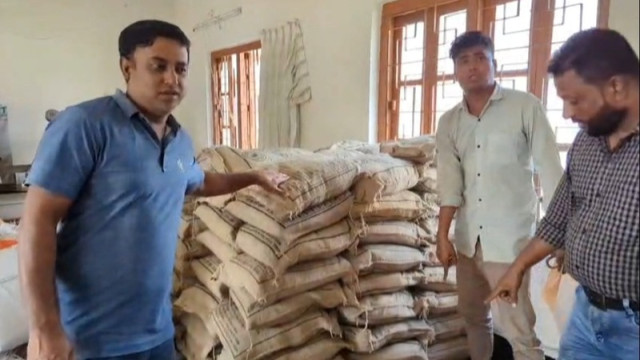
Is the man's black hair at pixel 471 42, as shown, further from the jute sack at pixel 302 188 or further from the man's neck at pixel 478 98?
the jute sack at pixel 302 188

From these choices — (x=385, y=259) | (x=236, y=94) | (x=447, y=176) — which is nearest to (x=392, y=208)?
(x=385, y=259)

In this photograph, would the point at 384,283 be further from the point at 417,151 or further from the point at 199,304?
the point at 199,304

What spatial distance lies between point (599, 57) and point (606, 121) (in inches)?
4.0

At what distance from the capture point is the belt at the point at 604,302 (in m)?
0.84

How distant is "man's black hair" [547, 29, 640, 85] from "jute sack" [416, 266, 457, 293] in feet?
4.82

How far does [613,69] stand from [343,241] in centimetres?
123

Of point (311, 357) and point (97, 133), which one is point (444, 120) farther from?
point (97, 133)

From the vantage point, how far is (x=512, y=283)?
1044 millimetres

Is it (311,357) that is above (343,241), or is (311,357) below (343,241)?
below

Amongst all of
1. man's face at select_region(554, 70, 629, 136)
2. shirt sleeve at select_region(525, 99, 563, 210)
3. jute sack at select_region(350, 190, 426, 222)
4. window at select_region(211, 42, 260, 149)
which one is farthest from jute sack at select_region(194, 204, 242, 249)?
window at select_region(211, 42, 260, 149)

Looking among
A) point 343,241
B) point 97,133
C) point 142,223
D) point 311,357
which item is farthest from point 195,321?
point 97,133

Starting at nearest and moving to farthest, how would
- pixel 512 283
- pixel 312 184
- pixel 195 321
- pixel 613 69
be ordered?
1. pixel 613 69
2. pixel 512 283
3. pixel 312 184
4. pixel 195 321

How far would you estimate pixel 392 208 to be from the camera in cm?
204

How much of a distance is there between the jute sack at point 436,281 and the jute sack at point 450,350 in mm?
250
